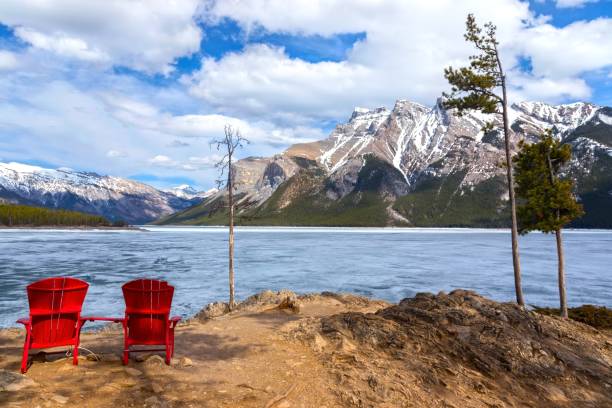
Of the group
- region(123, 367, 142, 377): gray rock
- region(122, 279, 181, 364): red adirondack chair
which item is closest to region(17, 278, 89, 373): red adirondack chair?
region(122, 279, 181, 364): red adirondack chair

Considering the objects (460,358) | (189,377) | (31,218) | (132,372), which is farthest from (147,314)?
(31,218)

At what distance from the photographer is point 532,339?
1336 centimetres

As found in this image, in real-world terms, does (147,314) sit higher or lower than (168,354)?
higher

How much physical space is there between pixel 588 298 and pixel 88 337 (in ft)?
125

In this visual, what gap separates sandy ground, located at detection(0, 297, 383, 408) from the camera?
318 inches

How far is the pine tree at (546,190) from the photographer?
2458cm

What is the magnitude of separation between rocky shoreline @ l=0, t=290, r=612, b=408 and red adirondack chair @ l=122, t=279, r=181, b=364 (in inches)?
19.6

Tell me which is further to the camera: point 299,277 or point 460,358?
point 299,277

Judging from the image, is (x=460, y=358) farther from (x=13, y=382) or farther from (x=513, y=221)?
(x=513, y=221)

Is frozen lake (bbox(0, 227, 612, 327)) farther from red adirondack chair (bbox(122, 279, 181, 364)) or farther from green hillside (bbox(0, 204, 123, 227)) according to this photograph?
green hillside (bbox(0, 204, 123, 227))

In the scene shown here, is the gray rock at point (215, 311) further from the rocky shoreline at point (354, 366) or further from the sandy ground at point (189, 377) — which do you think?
the sandy ground at point (189, 377)

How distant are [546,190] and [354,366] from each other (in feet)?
65.5

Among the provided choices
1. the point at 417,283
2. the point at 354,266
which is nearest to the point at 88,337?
the point at 417,283

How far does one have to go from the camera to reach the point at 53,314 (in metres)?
9.45
